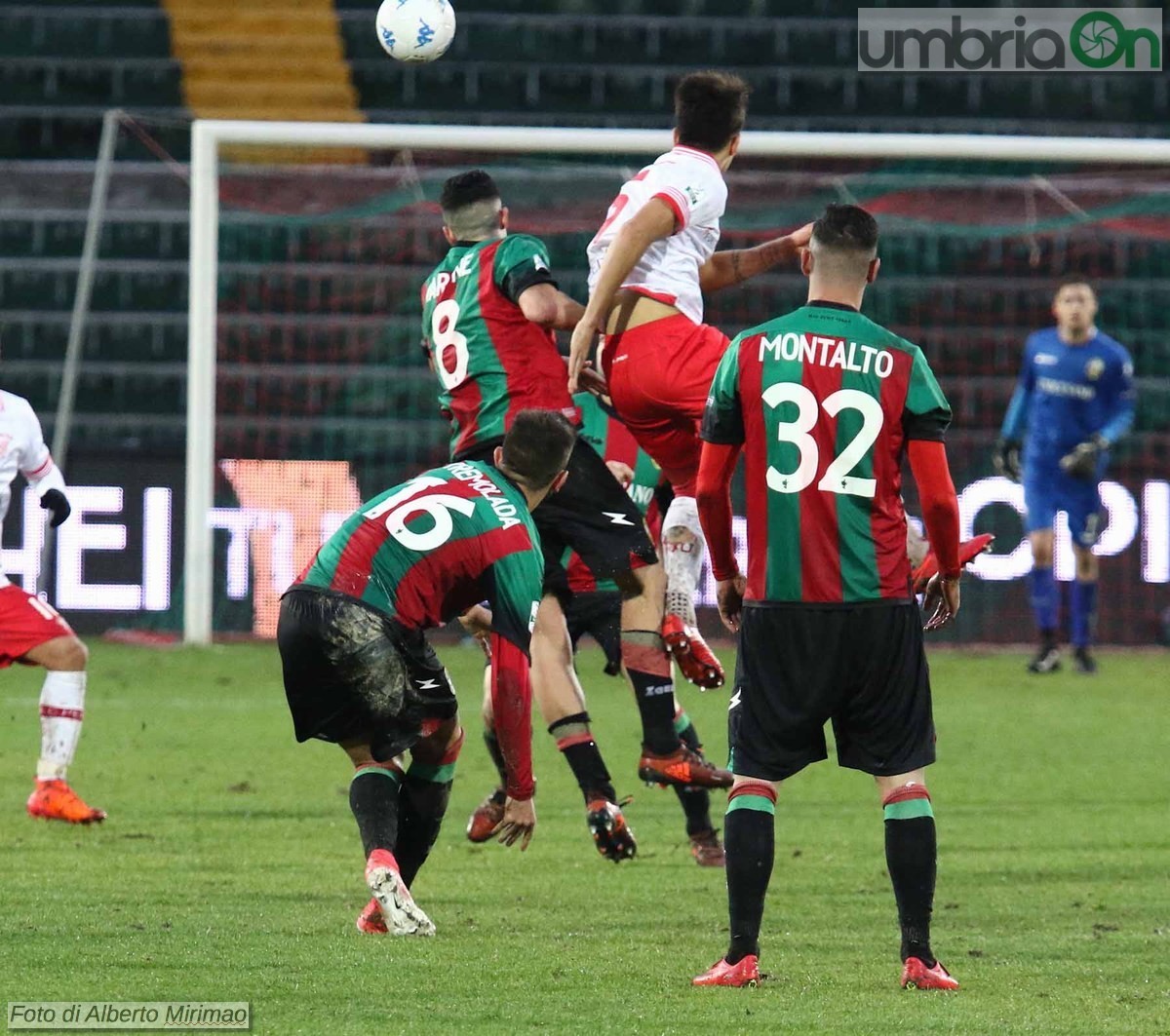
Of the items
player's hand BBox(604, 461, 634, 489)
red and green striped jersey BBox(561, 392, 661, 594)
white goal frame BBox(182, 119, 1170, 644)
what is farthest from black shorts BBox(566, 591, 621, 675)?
white goal frame BBox(182, 119, 1170, 644)

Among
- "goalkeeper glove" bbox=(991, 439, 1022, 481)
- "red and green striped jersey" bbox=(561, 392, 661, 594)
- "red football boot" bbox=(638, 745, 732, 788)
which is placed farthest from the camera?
"goalkeeper glove" bbox=(991, 439, 1022, 481)

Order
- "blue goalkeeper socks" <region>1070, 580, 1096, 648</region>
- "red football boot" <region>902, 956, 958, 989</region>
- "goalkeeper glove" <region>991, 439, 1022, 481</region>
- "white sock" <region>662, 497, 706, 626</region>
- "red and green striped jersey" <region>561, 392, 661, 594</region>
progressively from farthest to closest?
"blue goalkeeper socks" <region>1070, 580, 1096, 648</region>, "goalkeeper glove" <region>991, 439, 1022, 481</region>, "red and green striped jersey" <region>561, 392, 661, 594</region>, "white sock" <region>662, 497, 706, 626</region>, "red football boot" <region>902, 956, 958, 989</region>

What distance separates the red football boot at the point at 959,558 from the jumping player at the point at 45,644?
11.2 feet

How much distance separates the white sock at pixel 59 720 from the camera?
25.1 feet

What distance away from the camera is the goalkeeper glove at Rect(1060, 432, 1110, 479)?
13.4 meters

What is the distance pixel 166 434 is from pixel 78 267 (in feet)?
5.94

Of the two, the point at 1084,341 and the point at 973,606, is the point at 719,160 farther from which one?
the point at 973,606

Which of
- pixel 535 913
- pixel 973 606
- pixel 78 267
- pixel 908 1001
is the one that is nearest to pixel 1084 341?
pixel 973 606

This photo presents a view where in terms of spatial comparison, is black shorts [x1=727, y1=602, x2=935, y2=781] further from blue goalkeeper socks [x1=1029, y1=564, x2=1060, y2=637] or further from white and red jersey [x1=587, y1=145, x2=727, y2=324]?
blue goalkeeper socks [x1=1029, y1=564, x2=1060, y2=637]

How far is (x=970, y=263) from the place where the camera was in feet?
52.3

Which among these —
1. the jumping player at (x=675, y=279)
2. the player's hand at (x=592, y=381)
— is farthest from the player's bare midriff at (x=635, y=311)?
the player's hand at (x=592, y=381)

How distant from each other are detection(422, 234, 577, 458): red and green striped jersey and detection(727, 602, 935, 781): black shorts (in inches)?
74.9

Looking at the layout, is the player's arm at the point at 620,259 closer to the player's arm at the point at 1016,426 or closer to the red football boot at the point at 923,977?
the red football boot at the point at 923,977

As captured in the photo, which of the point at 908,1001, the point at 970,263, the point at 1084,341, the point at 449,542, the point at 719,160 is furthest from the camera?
the point at 970,263
